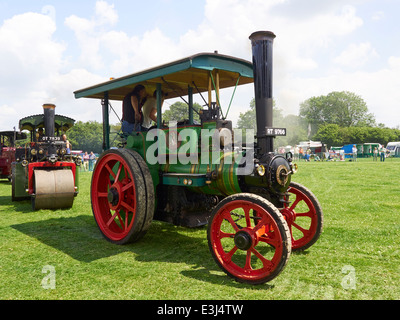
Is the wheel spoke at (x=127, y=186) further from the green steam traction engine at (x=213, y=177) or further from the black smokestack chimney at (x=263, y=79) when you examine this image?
the black smokestack chimney at (x=263, y=79)

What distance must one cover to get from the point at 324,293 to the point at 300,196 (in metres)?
1.40

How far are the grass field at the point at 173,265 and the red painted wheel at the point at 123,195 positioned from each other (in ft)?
0.73

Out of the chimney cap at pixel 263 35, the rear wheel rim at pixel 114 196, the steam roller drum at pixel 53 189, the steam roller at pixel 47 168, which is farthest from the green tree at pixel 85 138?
the chimney cap at pixel 263 35

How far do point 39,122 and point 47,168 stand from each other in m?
1.90

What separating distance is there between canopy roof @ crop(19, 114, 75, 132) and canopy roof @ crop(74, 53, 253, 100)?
363 cm

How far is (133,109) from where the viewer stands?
487 cm

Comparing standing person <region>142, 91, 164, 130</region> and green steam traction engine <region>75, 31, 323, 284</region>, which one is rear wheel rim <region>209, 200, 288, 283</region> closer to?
green steam traction engine <region>75, 31, 323, 284</region>

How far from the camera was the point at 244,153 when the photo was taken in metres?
3.65

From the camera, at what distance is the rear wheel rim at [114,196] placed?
14.2ft

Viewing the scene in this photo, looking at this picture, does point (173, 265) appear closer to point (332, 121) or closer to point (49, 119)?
point (49, 119)

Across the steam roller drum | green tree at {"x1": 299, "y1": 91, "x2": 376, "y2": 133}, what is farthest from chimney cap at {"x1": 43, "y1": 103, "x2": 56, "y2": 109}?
green tree at {"x1": 299, "y1": 91, "x2": 376, "y2": 133}

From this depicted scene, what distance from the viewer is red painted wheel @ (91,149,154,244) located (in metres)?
4.05

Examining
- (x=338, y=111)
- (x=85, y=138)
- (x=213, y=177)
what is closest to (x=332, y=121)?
(x=338, y=111)

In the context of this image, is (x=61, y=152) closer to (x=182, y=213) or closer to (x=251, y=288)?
(x=182, y=213)
